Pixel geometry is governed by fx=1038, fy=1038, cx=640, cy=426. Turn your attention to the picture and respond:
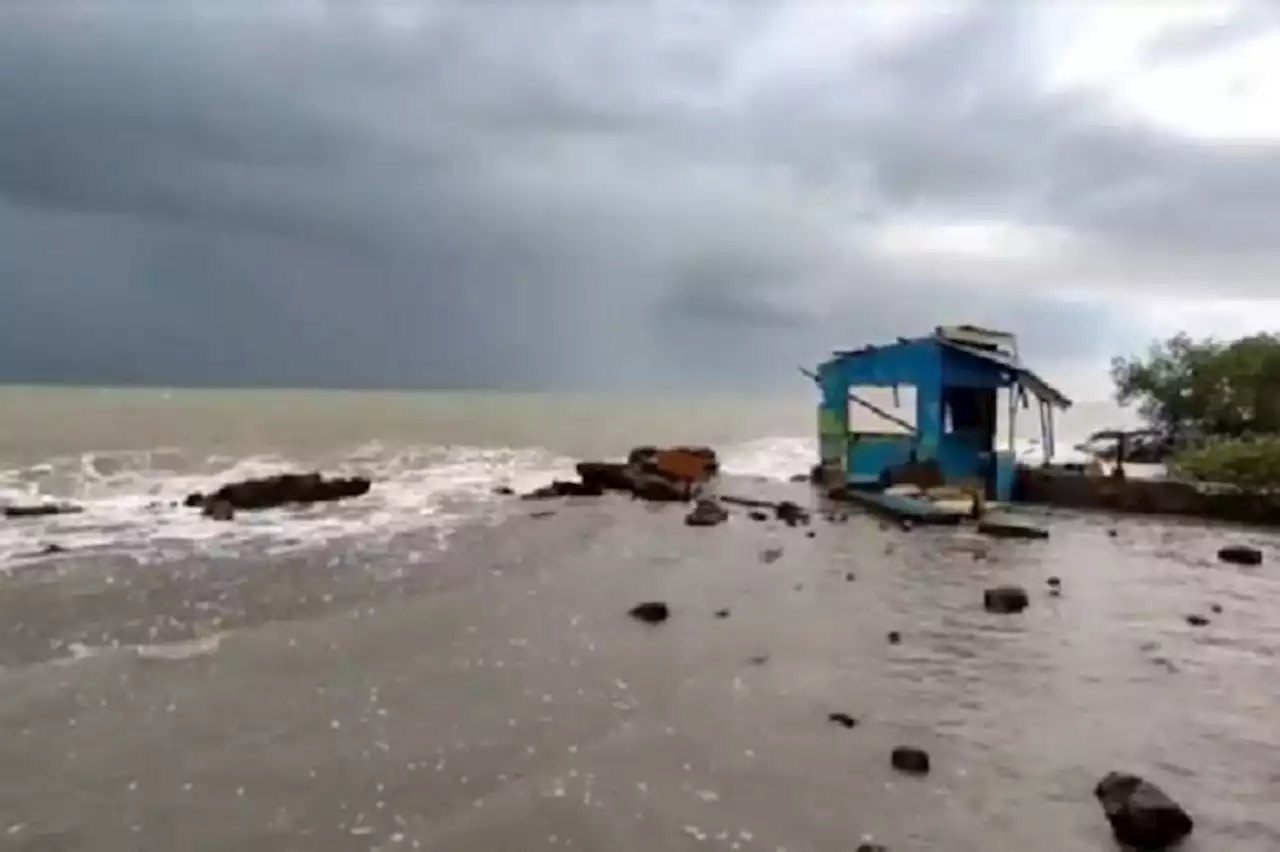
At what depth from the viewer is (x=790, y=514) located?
3028 cm

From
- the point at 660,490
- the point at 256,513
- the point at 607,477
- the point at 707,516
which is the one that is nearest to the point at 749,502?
the point at 707,516

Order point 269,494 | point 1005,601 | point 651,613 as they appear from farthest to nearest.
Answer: point 269,494 → point 1005,601 → point 651,613

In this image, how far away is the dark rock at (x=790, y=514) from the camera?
2929 cm

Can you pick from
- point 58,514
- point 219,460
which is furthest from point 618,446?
point 58,514

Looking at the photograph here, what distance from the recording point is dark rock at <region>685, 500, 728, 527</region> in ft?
96.3

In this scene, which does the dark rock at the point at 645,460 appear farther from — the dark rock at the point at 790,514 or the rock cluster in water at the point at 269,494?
the rock cluster in water at the point at 269,494

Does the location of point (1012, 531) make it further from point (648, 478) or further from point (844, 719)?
point (844, 719)

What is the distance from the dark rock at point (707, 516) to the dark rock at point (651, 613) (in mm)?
12190

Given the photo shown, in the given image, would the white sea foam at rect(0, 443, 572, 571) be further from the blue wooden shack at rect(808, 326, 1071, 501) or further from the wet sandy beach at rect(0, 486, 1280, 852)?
the blue wooden shack at rect(808, 326, 1071, 501)

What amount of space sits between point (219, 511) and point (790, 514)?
16.3 metres

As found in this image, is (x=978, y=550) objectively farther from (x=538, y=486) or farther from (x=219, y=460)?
(x=219, y=460)

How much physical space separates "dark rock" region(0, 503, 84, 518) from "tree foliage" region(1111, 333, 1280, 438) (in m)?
40.3

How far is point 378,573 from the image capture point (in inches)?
825

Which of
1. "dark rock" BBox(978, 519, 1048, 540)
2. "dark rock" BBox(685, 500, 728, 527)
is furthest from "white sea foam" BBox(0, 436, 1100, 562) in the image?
"dark rock" BBox(978, 519, 1048, 540)
